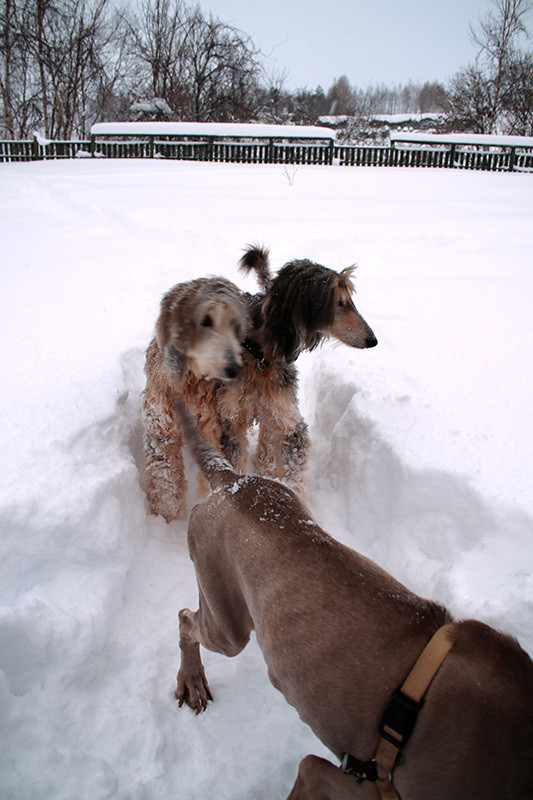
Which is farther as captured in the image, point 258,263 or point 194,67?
point 194,67

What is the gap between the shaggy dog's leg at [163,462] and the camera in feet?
9.73

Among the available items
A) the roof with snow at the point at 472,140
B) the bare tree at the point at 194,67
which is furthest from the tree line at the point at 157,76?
the roof with snow at the point at 472,140

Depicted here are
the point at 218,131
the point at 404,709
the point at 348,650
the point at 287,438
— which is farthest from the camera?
the point at 218,131

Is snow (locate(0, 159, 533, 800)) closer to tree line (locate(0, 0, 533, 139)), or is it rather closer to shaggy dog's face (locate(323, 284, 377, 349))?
shaggy dog's face (locate(323, 284, 377, 349))

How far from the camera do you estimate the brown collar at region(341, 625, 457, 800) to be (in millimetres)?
1239

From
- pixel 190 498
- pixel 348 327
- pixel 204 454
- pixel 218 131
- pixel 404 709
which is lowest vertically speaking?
pixel 190 498

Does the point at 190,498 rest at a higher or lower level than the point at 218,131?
lower

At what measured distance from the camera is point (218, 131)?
50.1 ft

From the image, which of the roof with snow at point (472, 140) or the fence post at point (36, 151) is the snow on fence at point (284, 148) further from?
the fence post at point (36, 151)

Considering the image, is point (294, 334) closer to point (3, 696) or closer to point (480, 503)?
point (480, 503)

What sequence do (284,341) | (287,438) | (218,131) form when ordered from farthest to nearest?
(218,131), (287,438), (284,341)

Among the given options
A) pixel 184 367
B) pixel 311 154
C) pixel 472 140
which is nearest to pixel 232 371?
pixel 184 367

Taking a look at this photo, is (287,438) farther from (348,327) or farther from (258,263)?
(258,263)

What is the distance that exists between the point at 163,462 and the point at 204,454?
923 mm
